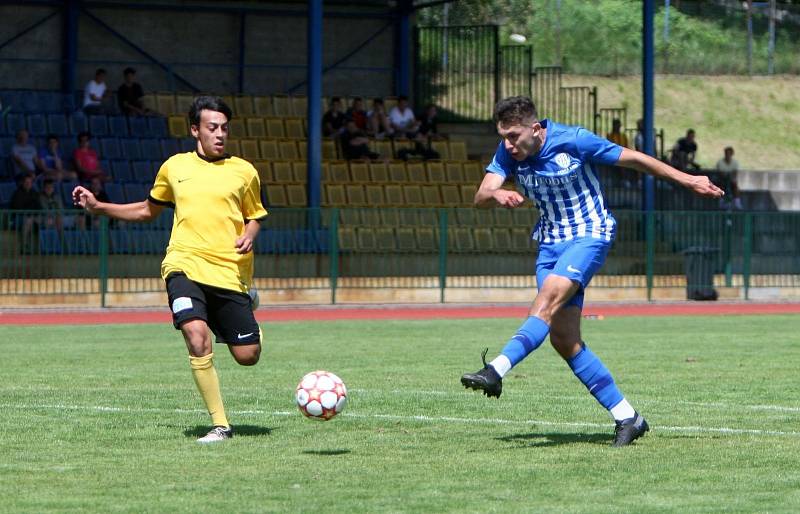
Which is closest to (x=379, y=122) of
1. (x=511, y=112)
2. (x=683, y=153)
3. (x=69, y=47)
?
(x=69, y=47)

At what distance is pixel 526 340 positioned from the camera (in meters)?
8.90

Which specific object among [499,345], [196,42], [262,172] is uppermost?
[196,42]

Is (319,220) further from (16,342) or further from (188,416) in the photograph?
(188,416)

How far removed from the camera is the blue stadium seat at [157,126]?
30.7 meters

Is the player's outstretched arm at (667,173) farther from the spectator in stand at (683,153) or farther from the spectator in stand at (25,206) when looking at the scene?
the spectator in stand at (683,153)

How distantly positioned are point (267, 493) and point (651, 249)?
2170 cm

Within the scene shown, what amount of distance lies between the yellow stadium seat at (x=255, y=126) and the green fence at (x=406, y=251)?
534 cm

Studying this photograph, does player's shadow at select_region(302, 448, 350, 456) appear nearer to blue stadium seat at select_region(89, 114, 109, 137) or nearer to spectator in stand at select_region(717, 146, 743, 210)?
blue stadium seat at select_region(89, 114, 109, 137)

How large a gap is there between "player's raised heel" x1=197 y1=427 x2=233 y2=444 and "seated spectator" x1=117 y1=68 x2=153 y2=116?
873 inches

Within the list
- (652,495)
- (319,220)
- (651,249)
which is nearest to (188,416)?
(652,495)

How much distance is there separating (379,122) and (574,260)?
23956 mm

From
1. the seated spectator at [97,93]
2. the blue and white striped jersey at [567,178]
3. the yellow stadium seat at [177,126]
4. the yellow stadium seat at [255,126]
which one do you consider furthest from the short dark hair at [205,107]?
the yellow stadium seat at [255,126]

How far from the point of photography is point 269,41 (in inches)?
1451

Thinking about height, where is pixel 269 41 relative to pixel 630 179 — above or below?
above
